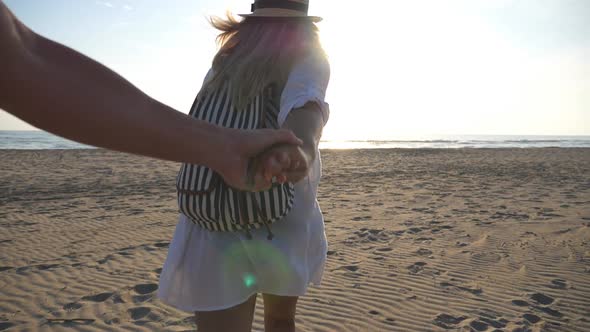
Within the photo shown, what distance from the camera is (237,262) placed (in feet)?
4.49

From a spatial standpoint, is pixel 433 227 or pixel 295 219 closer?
pixel 295 219

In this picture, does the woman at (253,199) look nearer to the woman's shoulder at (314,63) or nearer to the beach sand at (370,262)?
the woman's shoulder at (314,63)

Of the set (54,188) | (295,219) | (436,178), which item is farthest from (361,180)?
(295,219)

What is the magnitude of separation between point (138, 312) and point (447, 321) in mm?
2749

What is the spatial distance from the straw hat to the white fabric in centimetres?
19

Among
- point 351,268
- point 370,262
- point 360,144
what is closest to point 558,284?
point 370,262

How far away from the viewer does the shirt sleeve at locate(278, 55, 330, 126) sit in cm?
115

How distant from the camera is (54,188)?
1091 centimetres

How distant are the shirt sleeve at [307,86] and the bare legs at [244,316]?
2.24 ft

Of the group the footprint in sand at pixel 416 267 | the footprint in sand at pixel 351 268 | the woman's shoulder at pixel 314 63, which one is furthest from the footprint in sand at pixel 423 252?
the woman's shoulder at pixel 314 63

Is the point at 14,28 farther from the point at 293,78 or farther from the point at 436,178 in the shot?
the point at 436,178

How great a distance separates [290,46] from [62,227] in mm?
6792

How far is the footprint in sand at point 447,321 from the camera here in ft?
11.2

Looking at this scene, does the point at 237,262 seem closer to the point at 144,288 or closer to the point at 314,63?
the point at 314,63
